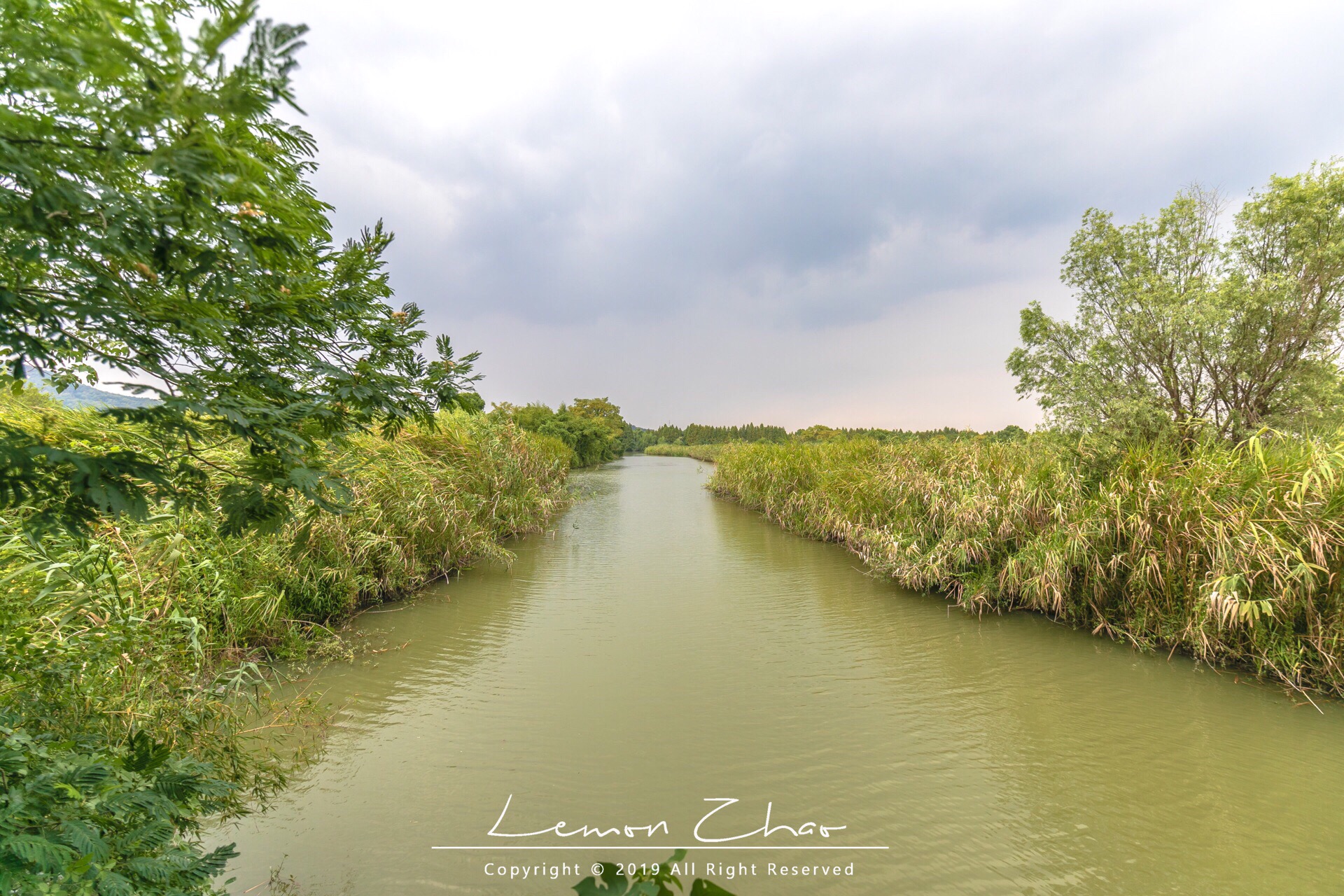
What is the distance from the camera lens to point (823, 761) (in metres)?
3.57

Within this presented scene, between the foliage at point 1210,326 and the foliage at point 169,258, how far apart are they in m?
9.12

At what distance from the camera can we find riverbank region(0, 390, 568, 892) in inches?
69.4

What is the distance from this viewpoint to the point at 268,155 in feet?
4.92

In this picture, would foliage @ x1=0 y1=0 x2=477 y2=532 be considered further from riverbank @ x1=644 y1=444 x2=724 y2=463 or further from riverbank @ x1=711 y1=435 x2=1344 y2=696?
riverbank @ x1=644 y1=444 x2=724 y2=463

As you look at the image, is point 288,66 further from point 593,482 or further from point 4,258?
point 593,482

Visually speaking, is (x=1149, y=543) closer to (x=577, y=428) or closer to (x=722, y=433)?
(x=577, y=428)

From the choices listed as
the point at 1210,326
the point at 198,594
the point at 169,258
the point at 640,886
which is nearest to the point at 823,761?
the point at 640,886

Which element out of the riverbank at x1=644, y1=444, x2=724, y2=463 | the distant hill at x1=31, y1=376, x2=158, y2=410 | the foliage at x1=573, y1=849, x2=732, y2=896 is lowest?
the foliage at x1=573, y1=849, x2=732, y2=896

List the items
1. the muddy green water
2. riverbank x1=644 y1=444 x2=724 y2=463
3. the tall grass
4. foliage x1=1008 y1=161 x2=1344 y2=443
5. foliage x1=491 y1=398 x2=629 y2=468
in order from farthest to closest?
1. riverbank x1=644 y1=444 x2=724 y2=463
2. foliage x1=491 y1=398 x2=629 y2=468
3. foliage x1=1008 y1=161 x2=1344 y2=443
4. the muddy green water
5. the tall grass

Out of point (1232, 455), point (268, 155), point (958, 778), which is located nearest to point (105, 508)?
point (268, 155)

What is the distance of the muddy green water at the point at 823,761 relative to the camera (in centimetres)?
266

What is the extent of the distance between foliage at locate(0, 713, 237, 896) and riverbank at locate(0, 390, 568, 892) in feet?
0.04

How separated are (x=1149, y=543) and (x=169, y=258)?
7572 millimetres

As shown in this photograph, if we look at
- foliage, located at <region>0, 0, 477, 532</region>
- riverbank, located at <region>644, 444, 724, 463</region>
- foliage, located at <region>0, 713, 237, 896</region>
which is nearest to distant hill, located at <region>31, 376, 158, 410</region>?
foliage, located at <region>0, 0, 477, 532</region>
